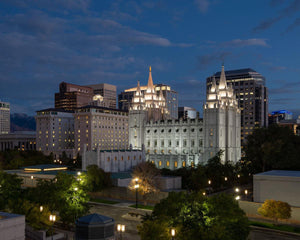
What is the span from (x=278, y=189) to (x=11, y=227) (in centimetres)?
3578

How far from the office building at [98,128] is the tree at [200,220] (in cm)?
12593

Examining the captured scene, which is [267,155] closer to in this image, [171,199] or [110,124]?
[171,199]

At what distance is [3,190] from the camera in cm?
4059

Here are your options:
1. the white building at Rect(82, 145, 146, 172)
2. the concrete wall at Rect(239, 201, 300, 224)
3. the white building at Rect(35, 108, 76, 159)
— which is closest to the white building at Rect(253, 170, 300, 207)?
the concrete wall at Rect(239, 201, 300, 224)

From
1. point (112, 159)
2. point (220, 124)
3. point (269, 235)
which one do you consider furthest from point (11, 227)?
point (220, 124)

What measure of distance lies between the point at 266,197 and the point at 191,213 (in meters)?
25.4

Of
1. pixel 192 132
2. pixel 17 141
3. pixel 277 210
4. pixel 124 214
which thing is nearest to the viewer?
pixel 277 210

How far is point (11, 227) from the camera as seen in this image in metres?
25.9

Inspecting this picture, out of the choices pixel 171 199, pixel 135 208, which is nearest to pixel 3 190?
pixel 135 208

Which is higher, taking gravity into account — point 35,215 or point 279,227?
point 35,215

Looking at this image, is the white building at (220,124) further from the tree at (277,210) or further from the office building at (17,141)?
the office building at (17,141)

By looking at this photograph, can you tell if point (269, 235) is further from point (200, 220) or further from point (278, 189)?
point (200, 220)

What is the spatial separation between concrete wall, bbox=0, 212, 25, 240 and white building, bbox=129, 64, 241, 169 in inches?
2983

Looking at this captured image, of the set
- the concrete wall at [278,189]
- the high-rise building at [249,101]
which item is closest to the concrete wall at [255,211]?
the concrete wall at [278,189]
